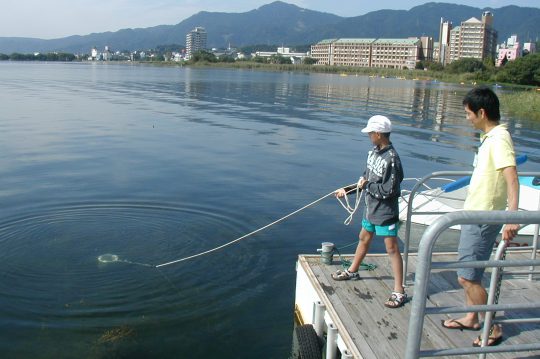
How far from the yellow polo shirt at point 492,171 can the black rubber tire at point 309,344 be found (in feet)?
7.66

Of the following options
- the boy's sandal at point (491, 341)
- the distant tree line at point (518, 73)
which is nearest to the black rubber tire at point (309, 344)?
the boy's sandal at point (491, 341)

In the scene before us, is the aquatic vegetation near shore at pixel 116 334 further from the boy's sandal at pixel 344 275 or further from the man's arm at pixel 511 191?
the man's arm at pixel 511 191

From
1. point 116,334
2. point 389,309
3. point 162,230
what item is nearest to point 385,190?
point 389,309

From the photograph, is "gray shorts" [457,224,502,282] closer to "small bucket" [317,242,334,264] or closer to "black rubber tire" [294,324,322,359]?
"black rubber tire" [294,324,322,359]

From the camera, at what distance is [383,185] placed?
18.6ft

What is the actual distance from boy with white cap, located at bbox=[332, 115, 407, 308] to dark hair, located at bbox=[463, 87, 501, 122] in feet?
3.33

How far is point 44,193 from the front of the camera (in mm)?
12789

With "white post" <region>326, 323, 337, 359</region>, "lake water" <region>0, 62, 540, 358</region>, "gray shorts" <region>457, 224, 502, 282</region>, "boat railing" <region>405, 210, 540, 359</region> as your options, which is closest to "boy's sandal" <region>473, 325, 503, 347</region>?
"gray shorts" <region>457, 224, 502, 282</region>

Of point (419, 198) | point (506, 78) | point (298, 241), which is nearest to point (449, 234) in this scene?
point (419, 198)

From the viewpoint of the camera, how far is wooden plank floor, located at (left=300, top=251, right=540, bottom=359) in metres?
5.02

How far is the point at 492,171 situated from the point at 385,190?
124 cm

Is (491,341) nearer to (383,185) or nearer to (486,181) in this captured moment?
(486,181)

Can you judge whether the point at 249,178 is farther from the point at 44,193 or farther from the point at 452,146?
the point at 452,146

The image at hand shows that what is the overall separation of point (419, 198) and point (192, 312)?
7423 mm
